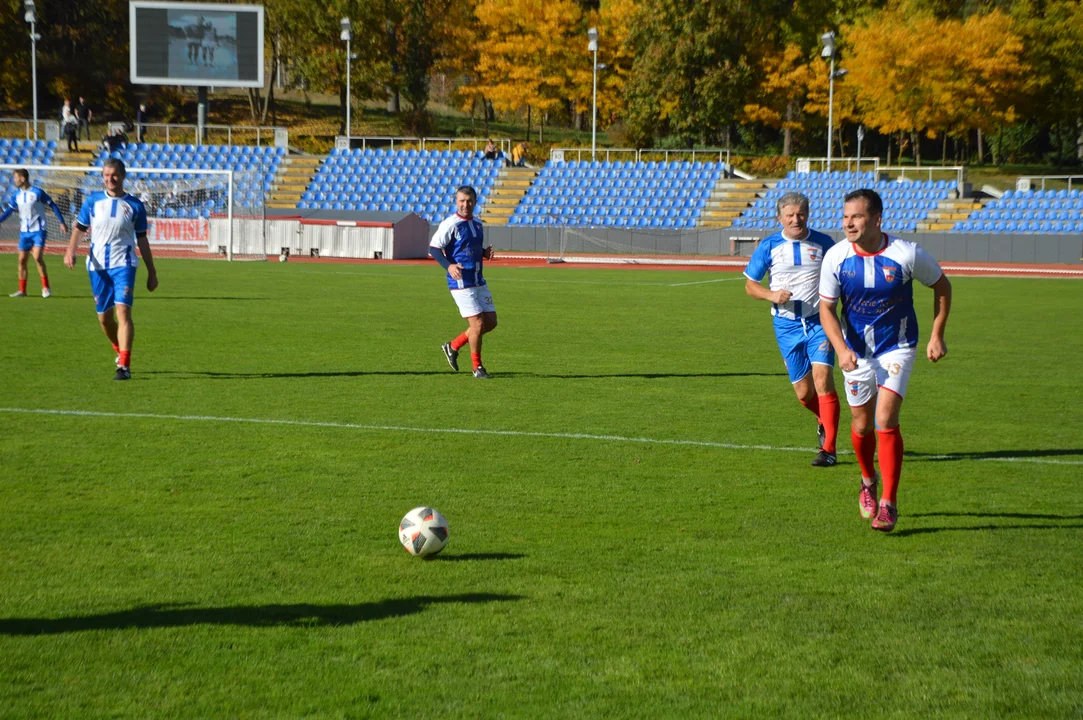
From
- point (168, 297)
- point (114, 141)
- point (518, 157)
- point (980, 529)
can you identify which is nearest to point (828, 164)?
point (518, 157)

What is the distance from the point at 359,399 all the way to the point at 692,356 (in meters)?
5.30

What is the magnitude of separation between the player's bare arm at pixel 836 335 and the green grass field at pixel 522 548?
0.96 metres

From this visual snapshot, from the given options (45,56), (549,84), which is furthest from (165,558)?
(45,56)

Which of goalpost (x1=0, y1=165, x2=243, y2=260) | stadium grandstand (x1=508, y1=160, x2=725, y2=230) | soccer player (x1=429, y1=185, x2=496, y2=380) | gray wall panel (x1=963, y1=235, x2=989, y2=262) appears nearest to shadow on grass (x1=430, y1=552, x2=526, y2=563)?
soccer player (x1=429, y1=185, x2=496, y2=380)

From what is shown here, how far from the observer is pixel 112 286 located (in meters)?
12.2

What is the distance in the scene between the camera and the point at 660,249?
4347 cm

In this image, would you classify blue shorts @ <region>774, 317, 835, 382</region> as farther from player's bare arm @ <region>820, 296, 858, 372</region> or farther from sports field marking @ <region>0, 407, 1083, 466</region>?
player's bare arm @ <region>820, 296, 858, 372</region>

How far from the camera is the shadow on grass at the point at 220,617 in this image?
4.87 metres

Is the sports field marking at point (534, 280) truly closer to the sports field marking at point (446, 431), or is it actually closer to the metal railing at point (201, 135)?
the sports field marking at point (446, 431)

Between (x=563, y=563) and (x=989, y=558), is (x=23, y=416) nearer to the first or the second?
(x=563, y=563)

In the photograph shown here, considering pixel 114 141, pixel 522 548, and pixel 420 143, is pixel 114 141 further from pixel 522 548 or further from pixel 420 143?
pixel 522 548

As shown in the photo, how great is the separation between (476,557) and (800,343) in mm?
3923

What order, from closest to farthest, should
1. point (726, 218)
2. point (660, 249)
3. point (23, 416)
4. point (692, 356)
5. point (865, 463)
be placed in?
point (865, 463), point (23, 416), point (692, 356), point (660, 249), point (726, 218)

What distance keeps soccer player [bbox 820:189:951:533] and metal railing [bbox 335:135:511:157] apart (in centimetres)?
4688
